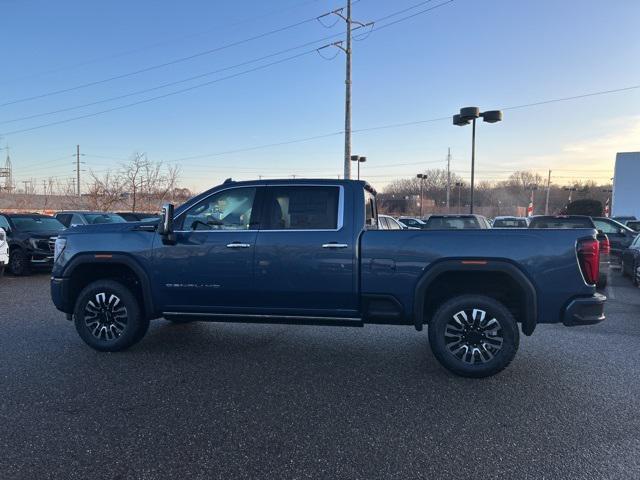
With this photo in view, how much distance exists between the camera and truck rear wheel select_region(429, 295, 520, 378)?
470 centimetres

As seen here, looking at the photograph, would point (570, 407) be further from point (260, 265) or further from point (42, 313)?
point (42, 313)

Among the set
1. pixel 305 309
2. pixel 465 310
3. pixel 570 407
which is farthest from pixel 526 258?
pixel 305 309

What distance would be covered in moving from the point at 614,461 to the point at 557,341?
127 inches

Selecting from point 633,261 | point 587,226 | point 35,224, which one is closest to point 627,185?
point 633,261

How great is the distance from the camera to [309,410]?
4.00 meters

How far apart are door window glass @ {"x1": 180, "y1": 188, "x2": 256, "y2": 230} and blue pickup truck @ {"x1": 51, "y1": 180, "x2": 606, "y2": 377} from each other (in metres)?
0.01

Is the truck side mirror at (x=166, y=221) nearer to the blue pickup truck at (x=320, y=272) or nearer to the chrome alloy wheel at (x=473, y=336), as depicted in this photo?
the blue pickup truck at (x=320, y=272)

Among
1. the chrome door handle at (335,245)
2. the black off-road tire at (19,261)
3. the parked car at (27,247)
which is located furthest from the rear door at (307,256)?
the black off-road tire at (19,261)

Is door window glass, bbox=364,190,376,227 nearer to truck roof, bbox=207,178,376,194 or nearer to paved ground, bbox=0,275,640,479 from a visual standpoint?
truck roof, bbox=207,178,376,194

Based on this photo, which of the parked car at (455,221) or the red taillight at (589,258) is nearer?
the red taillight at (589,258)

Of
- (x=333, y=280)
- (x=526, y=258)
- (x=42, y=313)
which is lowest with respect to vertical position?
(x=42, y=313)

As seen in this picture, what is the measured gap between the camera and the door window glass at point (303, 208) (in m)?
5.17

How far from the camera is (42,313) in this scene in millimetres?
7930

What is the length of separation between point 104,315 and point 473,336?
4178mm
